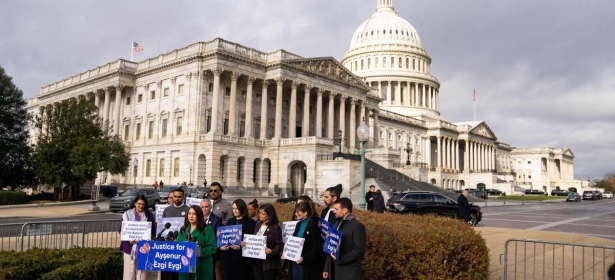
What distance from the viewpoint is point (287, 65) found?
6081 centimetres

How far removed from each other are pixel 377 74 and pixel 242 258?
11105 cm

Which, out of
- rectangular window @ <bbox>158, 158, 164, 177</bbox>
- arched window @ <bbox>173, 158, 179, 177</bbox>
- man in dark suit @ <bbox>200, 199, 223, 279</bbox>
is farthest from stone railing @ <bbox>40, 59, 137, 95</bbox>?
man in dark suit @ <bbox>200, 199, 223, 279</bbox>

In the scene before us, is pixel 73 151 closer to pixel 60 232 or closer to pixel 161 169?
pixel 161 169

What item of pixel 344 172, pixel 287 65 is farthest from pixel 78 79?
pixel 344 172

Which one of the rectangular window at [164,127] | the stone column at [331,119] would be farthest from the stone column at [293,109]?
the rectangular window at [164,127]

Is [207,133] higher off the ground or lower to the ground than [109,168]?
higher

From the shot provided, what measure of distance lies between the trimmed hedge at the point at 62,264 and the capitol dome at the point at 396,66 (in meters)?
106

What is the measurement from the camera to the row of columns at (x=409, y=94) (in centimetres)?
11756

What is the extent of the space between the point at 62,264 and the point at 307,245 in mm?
5004

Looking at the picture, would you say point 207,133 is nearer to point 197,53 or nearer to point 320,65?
point 197,53

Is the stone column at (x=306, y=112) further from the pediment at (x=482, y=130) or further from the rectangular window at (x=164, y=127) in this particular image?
the pediment at (x=482, y=130)

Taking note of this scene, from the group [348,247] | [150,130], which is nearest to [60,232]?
[348,247]

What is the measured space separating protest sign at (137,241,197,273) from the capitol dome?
10810 cm

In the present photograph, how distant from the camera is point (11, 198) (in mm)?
38656
